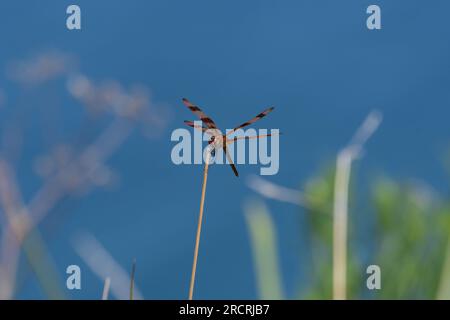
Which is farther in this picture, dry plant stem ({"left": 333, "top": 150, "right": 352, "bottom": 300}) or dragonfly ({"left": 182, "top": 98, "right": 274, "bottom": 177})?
dry plant stem ({"left": 333, "top": 150, "right": 352, "bottom": 300})

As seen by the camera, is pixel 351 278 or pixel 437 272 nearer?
pixel 437 272

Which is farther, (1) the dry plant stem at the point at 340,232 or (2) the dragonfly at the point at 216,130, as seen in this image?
(1) the dry plant stem at the point at 340,232
